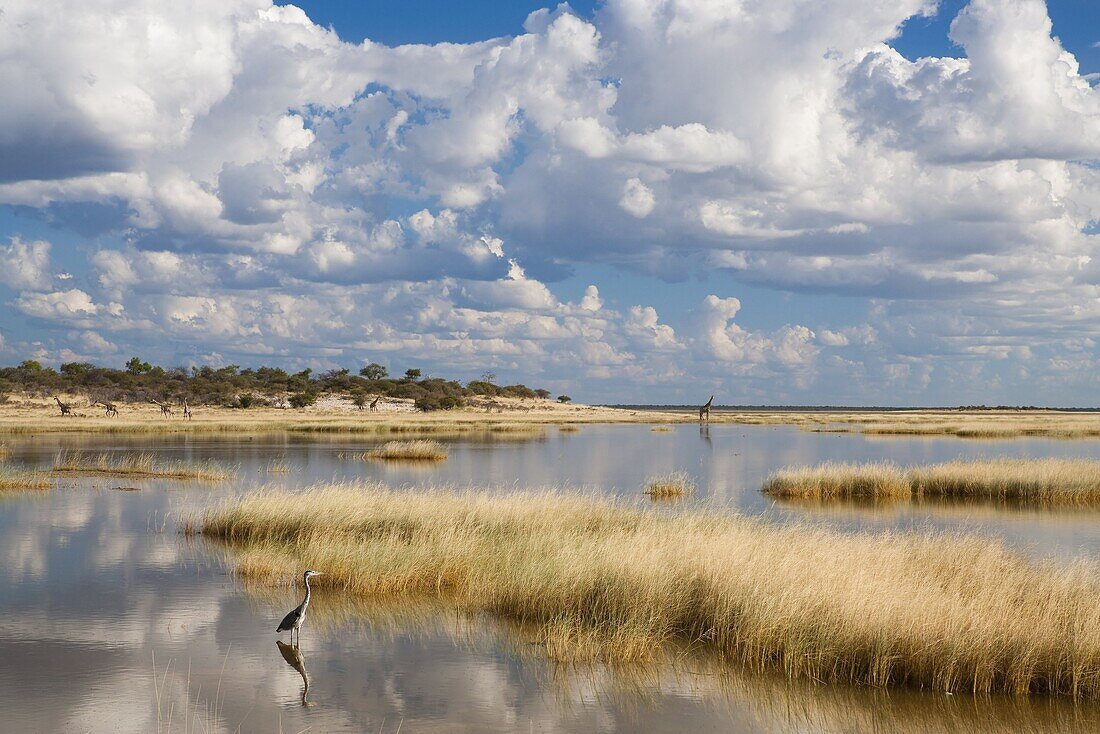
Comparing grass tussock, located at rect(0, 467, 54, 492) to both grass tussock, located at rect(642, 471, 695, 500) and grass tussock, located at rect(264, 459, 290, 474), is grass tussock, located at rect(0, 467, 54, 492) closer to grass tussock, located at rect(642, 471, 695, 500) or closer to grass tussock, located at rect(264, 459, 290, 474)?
grass tussock, located at rect(264, 459, 290, 474)

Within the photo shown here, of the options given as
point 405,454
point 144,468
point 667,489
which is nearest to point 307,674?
point 667,489

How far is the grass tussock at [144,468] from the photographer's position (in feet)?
117

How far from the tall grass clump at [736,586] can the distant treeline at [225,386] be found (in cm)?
9125

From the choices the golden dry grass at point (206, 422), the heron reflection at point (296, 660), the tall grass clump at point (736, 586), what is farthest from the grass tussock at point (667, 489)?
the golden dry grass at point (206, 422)

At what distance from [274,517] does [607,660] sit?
11707 mm

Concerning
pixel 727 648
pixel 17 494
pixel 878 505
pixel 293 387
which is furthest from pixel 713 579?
pixel 293 387

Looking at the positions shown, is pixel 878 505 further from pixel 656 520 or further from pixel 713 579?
pixel 713 579

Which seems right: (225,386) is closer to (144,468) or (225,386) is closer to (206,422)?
(206,422)

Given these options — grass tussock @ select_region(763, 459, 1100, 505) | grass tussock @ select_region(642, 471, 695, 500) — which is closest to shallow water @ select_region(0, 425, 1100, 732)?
grass tussock @ select_region(763, 459, 1100, 505)

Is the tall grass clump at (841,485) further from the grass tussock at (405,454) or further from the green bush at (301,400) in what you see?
the green bush at (301,400)

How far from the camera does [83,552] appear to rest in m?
19.7

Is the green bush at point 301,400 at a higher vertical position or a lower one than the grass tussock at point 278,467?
higher

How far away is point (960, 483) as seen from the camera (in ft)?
105

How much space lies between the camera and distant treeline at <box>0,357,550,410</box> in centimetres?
10475
